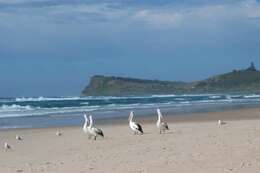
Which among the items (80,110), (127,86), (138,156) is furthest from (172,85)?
(138,156)

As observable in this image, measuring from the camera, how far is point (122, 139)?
1908 centimetres

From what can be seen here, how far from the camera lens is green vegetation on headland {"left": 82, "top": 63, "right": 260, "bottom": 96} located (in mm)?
138125

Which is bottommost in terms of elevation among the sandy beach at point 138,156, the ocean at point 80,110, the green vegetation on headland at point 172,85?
the sandy beach at point 138,156

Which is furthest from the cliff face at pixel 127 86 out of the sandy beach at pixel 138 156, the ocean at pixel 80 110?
the sandy beach at pixel 138 156

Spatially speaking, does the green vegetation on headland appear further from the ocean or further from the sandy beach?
→ the sandy beach

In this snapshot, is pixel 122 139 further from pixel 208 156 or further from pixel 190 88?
pixel 190 88

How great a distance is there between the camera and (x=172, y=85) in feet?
514

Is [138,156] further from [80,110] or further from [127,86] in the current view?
[127,86]

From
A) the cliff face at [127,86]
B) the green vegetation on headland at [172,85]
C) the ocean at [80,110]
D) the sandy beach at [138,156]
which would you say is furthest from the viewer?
the cliff face at [127,86]

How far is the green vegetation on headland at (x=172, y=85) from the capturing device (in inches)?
5438

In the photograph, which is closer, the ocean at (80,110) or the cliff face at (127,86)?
the ocean at (80,110)

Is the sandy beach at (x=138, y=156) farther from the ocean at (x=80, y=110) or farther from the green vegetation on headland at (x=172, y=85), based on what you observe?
the green vegetation on headland at (x=172, y=85)

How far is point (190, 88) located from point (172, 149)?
434 feet

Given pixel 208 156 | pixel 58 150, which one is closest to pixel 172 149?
pixel 208 156
